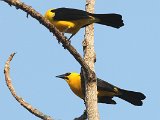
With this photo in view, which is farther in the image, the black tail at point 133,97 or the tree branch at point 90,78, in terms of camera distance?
the black tail at point 133,97

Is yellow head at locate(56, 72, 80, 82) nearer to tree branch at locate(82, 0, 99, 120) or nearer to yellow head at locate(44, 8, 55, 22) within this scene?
yellow head at locate(44, 8, 55, 22)

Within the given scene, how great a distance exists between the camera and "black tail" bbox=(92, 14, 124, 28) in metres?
5.66

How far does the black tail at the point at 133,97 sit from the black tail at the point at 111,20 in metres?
1.00

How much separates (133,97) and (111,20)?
1143mm

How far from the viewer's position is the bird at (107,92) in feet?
18.6

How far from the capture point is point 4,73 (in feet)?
11.9

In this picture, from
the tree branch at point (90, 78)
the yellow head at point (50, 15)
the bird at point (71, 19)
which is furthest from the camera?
the yellow head at point (50, 15)

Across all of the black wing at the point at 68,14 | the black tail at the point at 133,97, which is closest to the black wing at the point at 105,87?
the black tail at the point at 133,97

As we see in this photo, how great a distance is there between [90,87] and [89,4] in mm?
1032

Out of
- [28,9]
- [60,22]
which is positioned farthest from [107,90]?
[28,9]

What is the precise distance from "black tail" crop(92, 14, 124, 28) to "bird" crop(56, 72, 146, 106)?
0.97 meters

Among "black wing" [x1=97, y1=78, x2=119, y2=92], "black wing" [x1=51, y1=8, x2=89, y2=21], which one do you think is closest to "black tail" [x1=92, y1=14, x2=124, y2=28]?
"black wing" [x1=51, y1=8, x2=89, y2=21]

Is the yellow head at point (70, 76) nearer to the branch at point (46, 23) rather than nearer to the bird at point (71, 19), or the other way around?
the bird at point (71, 19)

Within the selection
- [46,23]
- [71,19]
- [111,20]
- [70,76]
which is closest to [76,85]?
[70,76]
